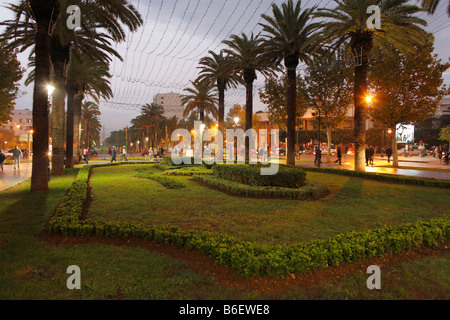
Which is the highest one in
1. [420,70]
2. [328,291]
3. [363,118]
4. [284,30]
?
[284,30]

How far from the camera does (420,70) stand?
19.8 metres

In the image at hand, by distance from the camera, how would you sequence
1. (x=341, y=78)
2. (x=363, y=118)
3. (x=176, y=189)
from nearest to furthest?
1. (x=176, y=189)
2. (x=363, y=118)
3. (x=341, y=78)

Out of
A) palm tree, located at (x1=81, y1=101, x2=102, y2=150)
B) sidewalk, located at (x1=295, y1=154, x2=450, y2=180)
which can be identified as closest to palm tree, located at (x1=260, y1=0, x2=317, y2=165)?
sidewalk, located at (x1=295, y1=154, x2=450, y2=180)

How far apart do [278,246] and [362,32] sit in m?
15.9

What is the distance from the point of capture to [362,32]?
1573cm

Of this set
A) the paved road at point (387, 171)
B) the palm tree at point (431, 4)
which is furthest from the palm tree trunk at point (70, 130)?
the palm tree at point (431, 4)

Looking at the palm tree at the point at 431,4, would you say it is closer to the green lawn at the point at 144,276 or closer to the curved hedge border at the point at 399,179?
the green lawn at the point at 144,276

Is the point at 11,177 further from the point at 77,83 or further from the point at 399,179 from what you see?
the point at 399,179

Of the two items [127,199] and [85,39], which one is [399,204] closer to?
[127,199]

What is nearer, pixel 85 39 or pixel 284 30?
Result: pixel 85 39

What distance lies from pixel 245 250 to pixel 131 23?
13.9 meters

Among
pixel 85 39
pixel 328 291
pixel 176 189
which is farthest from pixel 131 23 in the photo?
pixel 328 291

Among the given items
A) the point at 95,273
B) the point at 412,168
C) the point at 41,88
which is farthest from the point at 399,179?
the point at 41,88
